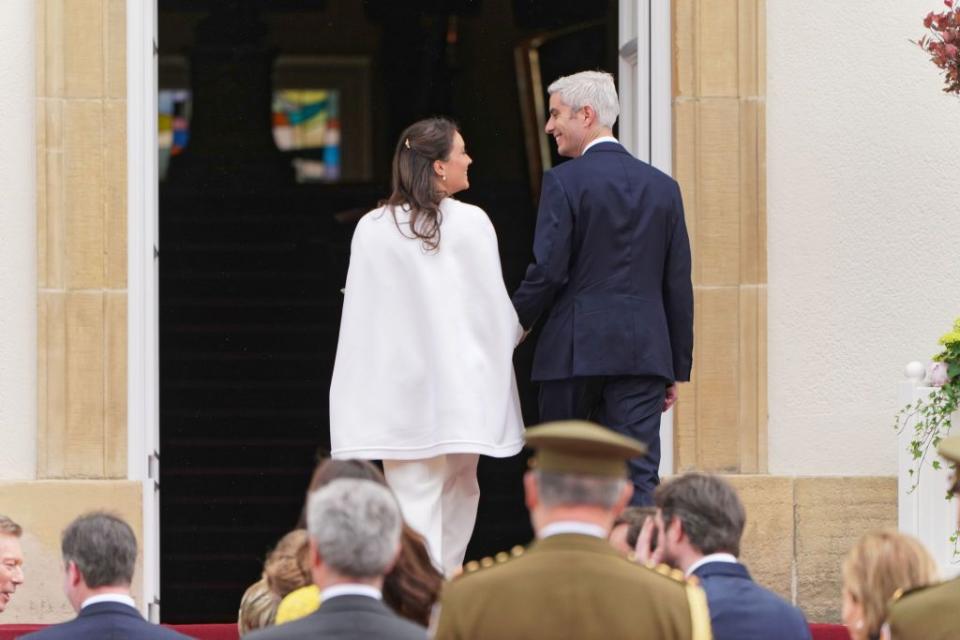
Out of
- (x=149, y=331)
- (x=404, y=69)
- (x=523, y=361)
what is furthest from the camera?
(x=404, y=69)

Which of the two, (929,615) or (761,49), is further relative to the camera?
(761,49)

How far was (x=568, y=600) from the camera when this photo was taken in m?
4.10

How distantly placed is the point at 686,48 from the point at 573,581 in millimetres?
4780

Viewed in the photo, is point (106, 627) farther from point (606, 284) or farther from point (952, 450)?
point (606, 284)

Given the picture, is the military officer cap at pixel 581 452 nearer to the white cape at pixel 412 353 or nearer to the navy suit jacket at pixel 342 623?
the navy suit jacket at pixel 342 623

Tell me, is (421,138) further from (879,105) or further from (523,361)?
(523,361)

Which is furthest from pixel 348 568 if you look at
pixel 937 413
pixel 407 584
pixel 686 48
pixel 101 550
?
pixel 686 48

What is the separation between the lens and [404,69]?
15.3 metres

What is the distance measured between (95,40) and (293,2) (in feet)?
26.2

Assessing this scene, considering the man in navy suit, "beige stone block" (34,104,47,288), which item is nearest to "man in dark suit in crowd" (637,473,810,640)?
the man in navy suit

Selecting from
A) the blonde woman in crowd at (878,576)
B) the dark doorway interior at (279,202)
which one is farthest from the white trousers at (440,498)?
the dark doorway interior at (279,202)

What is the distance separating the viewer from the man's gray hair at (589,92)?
733cm

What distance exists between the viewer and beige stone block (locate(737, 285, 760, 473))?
28.0 feet

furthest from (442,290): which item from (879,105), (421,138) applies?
(879,105)
